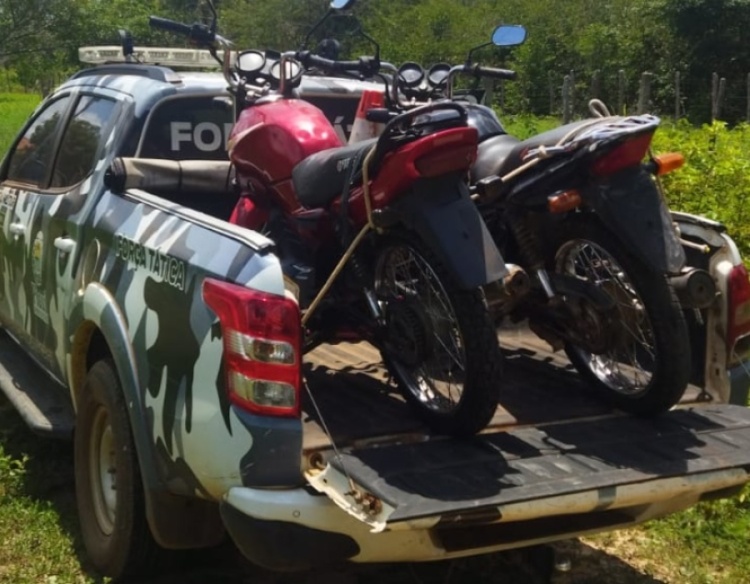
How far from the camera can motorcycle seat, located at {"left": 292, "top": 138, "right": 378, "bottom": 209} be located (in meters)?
3.57

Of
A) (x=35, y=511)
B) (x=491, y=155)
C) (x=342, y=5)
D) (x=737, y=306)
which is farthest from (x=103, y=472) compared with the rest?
(x=737, y=306)

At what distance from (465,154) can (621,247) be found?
0.66m

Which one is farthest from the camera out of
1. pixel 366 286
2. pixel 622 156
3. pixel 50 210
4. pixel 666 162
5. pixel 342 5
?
pixel 50 210

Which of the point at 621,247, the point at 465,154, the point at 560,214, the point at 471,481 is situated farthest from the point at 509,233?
the point at 471,481

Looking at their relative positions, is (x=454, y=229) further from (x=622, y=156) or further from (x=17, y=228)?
(x=17, y=228)

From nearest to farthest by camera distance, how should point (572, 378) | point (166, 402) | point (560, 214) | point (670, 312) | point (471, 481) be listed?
1. point (471, 481)
2. point (166, 402)
3. point (670, 312)
4. point (560, 214)
5. point (572, 378)

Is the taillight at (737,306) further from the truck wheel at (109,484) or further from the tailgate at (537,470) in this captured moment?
the truck wheel at (109,484)

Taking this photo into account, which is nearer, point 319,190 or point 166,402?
point 166,402

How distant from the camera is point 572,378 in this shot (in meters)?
4.12

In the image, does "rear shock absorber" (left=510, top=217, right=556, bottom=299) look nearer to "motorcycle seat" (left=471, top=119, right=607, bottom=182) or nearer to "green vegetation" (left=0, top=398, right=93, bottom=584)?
"motorcycle seat" (left=471, top=119, right=607, bottom=182)

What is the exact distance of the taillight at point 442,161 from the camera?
3.23 metres

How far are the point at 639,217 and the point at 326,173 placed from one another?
3.37 ft

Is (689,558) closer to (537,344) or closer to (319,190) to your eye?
(537,344)

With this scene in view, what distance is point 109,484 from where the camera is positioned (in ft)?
12.9
